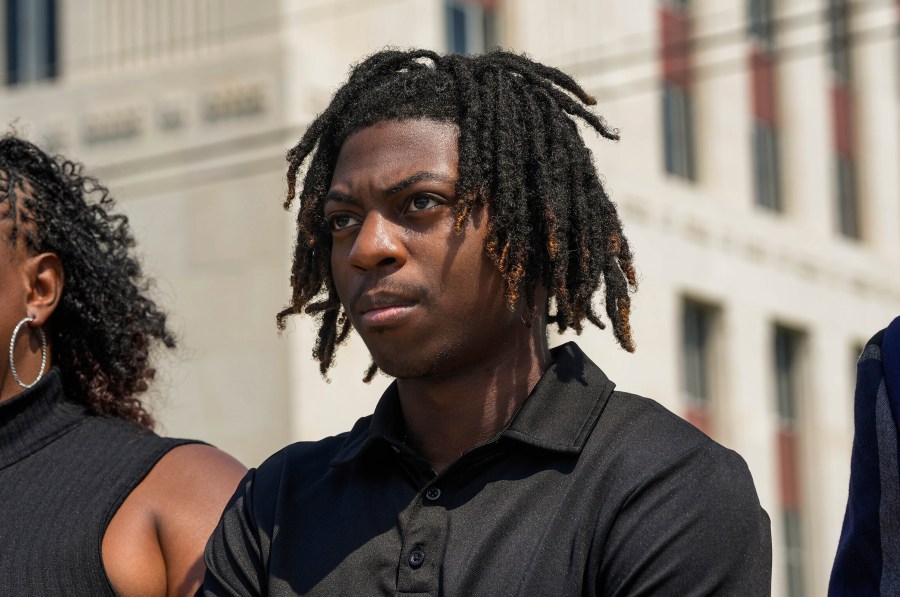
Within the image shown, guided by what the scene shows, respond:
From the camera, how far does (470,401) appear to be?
334 cm

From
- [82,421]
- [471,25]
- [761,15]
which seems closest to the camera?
[82,421]

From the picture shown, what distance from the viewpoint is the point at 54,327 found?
14.2 ft

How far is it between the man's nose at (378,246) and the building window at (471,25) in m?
15.9

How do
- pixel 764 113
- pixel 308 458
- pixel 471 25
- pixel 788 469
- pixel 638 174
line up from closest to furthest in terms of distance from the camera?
pixel 308 458 → pixel 471 25 → pixel 638 174 → pixel 788 469 → pixel 764 113

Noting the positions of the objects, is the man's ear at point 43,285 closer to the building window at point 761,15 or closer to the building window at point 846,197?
the building window at point 761,15

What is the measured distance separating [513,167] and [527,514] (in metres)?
0.66

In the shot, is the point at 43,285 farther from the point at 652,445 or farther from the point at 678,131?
the point at 678,131

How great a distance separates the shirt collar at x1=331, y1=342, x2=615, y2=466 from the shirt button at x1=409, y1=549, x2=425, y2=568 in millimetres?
247

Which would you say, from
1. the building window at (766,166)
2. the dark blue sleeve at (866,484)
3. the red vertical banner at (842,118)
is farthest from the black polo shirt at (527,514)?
the red vertical banner at (842,118)

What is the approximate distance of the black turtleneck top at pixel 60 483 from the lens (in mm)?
3818

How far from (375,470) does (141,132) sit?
15.2 metres

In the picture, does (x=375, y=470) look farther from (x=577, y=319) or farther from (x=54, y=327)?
(x=54, y=327)

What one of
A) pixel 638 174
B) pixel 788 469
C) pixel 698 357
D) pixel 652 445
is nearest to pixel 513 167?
pixel 652 445

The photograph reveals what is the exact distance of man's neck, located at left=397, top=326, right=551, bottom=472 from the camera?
3.34 m
